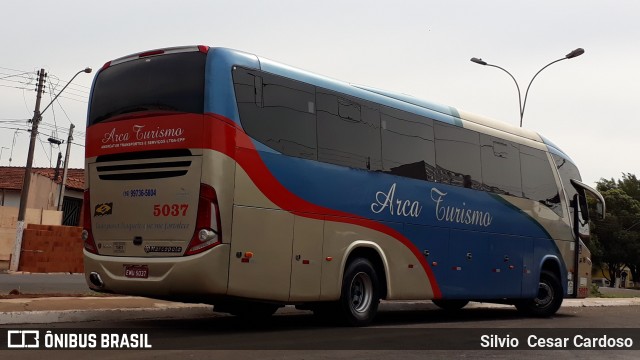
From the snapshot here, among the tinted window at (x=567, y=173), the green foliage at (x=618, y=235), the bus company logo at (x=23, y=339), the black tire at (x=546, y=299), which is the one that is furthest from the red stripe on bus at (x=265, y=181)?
the green foliage at (x=618, y=235)

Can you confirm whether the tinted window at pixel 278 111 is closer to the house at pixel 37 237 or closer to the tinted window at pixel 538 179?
the tinted window at pixel 538 179

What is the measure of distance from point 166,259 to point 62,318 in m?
2.23

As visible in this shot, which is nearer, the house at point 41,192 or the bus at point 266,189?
the bus at point 266,189

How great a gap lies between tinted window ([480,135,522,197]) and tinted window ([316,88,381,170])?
3.43 metres

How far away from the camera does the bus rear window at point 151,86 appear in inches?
407

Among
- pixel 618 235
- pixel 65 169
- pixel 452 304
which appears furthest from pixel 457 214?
pixel 618 235

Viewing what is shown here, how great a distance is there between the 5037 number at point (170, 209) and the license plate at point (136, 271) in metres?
0.71

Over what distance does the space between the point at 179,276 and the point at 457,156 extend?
6.41 meters

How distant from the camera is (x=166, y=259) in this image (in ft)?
33.5

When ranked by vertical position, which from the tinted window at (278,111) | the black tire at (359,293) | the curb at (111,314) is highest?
the tinted window at (278,111)

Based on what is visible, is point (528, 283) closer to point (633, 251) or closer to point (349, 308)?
point (349, 308)

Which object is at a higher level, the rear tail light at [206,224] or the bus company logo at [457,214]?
the bus company logo at [457,214]

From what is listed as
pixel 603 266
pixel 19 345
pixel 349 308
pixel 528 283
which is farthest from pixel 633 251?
pixel 19 345

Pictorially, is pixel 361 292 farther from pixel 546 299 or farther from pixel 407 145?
pixel 546 299
